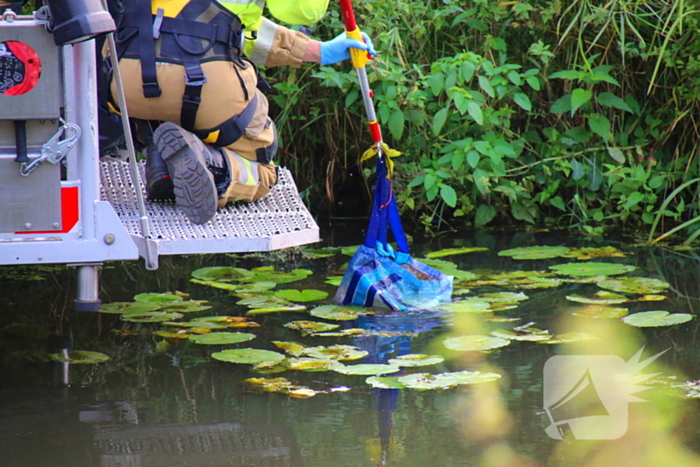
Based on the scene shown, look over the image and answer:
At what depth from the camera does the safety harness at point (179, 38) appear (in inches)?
131

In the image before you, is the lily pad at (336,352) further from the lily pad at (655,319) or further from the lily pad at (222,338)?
the lily pad at (655,319)

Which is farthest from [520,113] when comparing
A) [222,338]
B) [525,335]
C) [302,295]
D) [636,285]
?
[222,338]

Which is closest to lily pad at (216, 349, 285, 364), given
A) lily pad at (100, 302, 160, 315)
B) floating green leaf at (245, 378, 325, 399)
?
floating green leaf at (245, 378, 325, 399)

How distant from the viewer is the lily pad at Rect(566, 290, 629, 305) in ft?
13.4

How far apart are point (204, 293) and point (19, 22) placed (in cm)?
190

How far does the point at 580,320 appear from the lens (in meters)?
3.81

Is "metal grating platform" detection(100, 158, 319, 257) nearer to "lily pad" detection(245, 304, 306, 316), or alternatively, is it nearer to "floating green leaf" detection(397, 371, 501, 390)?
"lily pad" detection(245, 304, 306, 316)

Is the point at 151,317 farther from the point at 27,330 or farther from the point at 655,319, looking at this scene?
the point at 655,319

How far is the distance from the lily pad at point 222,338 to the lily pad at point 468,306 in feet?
2.97

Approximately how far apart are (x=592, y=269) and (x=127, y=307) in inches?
90.8

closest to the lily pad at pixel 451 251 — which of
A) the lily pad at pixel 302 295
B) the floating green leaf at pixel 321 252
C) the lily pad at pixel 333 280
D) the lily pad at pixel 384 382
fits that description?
the floating green leaf at pixel 321 252

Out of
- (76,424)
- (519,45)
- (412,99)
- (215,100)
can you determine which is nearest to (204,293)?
(215,100)

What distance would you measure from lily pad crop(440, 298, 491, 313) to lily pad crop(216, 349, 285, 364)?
37.1 inches

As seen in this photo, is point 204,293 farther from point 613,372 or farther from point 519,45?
point 519,45
